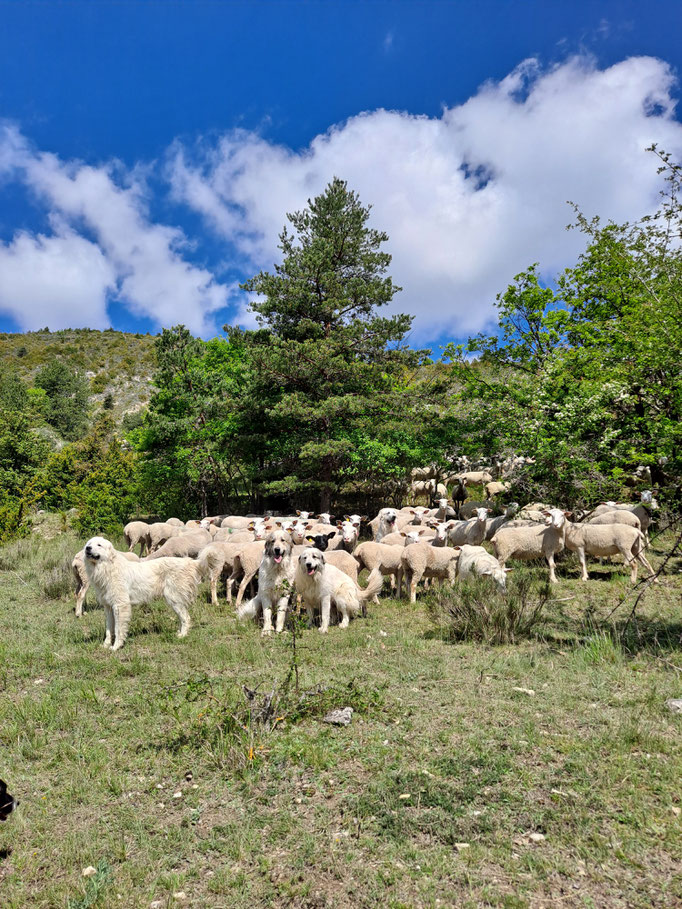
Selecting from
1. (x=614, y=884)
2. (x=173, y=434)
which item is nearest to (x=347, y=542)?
(x=614, y=884)

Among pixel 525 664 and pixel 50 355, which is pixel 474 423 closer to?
pixel 525 664

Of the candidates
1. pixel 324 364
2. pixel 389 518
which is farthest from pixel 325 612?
pixel 324 364

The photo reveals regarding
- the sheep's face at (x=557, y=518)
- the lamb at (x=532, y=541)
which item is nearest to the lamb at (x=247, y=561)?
the lamb at (x=532, y=541)

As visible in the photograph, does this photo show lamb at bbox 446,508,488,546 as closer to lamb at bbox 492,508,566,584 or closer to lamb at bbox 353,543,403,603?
lamb at bbox 492,508,566,584

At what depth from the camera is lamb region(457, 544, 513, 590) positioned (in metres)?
9.45

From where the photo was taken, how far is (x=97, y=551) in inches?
310

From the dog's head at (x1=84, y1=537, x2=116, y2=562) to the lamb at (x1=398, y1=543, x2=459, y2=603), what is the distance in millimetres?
5693

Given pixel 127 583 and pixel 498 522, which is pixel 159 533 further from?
pixel 498 522

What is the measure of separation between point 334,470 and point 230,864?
17453mm

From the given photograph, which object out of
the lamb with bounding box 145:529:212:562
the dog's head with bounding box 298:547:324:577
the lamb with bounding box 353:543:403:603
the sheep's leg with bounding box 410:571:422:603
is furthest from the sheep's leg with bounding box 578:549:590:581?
the lamb with bounding box 145:529:212:562

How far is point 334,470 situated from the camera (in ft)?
68.1

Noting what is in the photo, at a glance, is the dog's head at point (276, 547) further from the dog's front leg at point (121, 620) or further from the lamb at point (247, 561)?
the dog's front leg at point (121, 620)

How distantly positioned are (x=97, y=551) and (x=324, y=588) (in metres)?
3.64

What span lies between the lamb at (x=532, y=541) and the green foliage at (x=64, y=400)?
4932cm
